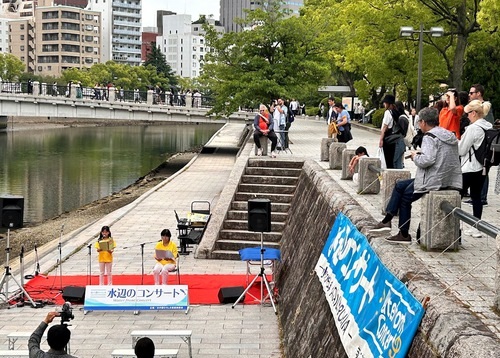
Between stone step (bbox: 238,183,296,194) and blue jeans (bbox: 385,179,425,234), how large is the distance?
447 inches

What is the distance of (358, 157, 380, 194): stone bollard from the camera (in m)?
13.5

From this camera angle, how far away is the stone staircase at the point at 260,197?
59.9 ft

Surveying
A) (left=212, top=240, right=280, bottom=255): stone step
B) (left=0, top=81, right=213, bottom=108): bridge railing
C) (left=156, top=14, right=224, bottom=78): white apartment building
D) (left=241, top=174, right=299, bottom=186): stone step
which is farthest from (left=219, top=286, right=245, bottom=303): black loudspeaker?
(left=156, top=14, right=224, bottom=78): white apartment building

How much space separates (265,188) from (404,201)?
12.0 metres

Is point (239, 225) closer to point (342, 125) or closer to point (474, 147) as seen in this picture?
point (342, 125)

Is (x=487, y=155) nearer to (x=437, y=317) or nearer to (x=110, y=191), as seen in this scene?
(x=437, y=317)

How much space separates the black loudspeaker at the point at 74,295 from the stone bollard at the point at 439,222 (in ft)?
24.9

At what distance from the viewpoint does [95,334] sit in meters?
12.2

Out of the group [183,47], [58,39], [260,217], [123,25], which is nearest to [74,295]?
[260,217]

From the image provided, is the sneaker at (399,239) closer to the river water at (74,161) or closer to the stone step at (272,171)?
the stone step at (272,171)

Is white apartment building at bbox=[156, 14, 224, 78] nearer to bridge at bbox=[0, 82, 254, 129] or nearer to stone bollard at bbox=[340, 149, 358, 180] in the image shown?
bridge at bbox=[0, 82, 254, 129]

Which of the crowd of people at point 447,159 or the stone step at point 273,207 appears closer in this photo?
the crowd of people at point 447,159

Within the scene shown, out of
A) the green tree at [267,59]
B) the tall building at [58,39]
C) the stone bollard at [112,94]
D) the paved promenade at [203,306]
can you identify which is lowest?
the paved promenade at [203,306]

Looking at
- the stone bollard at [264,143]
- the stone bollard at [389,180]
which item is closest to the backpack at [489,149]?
the stone bollard at [389,180]
